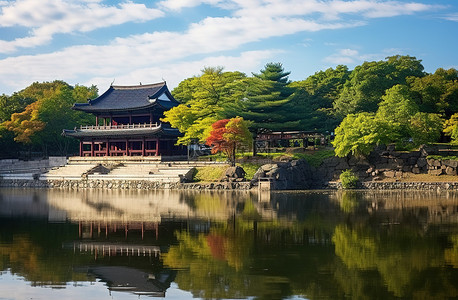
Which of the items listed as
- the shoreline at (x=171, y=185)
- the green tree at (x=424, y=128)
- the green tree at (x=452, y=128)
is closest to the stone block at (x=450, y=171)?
the shoreline at (x=171, y=185)

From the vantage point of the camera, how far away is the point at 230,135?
54.1m

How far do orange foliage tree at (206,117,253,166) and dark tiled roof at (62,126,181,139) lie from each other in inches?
430

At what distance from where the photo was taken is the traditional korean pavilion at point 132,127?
6799 cm

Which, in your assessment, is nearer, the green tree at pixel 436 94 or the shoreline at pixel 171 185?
the shoreline at pixel 171 185

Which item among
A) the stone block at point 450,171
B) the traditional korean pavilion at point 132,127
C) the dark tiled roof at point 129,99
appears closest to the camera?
the stone block at point 450,171

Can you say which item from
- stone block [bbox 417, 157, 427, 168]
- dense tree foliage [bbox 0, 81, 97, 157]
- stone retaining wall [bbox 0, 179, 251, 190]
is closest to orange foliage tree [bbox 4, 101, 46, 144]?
dense tree foliage [bbox 0, 81, 97, 157]

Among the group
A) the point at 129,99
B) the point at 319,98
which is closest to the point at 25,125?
the point at 129,99

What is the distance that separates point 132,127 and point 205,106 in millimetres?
10730

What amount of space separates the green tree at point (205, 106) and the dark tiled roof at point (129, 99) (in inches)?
169

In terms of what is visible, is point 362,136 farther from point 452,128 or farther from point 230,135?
point 230,135

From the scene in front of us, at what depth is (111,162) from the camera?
6656 cm

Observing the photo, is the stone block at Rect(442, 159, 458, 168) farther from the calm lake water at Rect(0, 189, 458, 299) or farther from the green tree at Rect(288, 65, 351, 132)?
the calm lake water at Rect(0, 189, 458, 299)

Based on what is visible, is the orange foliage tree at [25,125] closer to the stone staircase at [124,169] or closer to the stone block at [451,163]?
the stone staircase at [124,169]

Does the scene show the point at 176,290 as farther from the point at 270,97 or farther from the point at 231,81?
the point at 231,81
